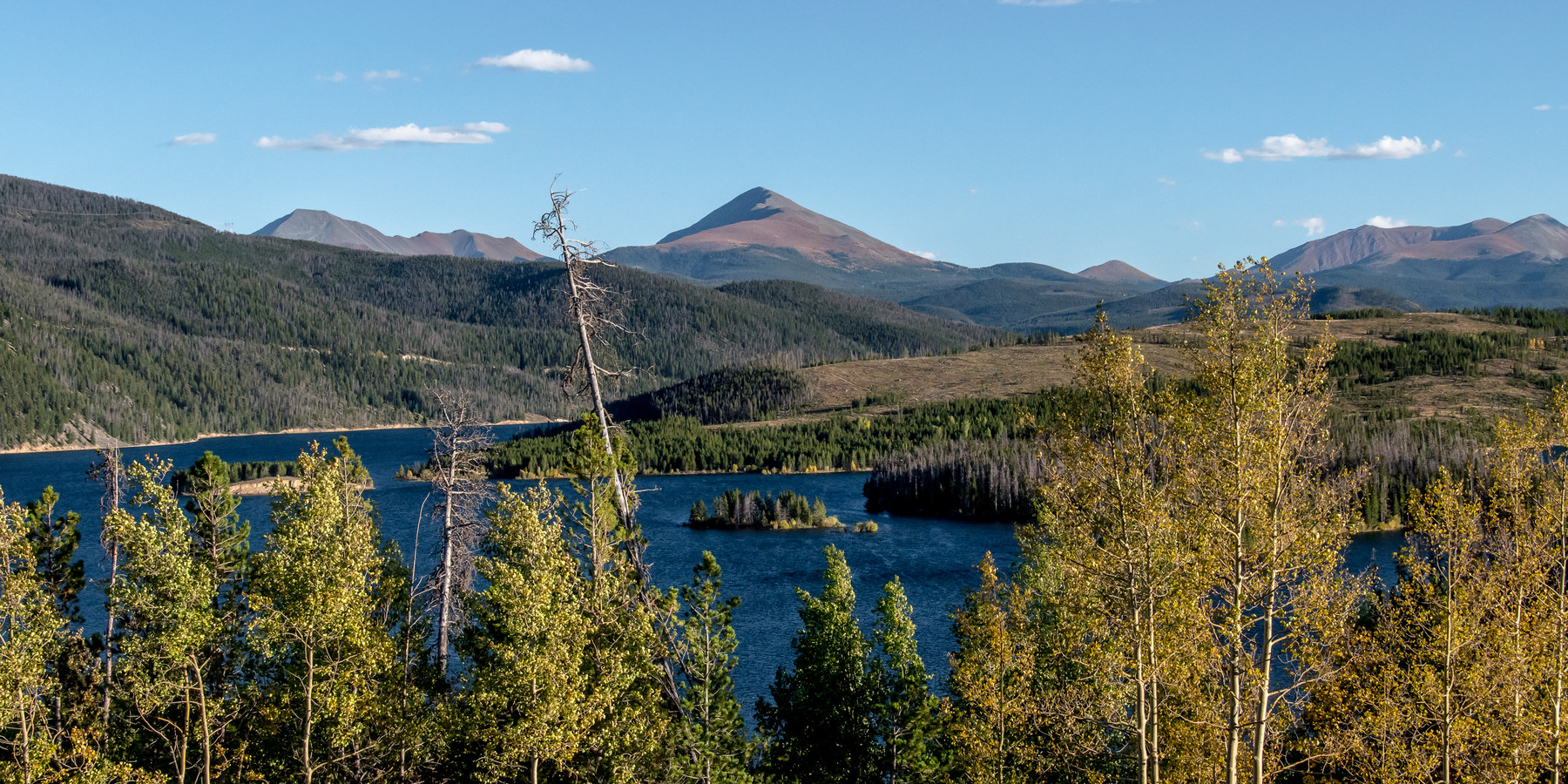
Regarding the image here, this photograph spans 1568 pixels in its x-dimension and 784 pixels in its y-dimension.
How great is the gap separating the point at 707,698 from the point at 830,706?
7.10 meters

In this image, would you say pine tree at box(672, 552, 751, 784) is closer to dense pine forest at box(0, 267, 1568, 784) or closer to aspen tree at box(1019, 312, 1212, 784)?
dense pine forest at box(0, 267, 1568, 784)

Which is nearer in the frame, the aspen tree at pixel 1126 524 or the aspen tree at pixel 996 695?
the aspen tree at pixel 1126 524

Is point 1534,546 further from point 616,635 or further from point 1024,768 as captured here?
point 616,635

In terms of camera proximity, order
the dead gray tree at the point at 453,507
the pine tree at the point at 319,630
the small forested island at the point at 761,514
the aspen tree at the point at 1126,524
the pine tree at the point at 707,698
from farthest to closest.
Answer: the small forested island at the point at 761,514 → the dead gray tree at the point at 453,507 → the pine tree at the point at 707,698 → the pine tree at the point at 319,630 → the aspen tree at the point at 1126,524

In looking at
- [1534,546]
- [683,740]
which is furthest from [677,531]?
[1534,546]

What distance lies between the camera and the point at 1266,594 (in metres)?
22.3

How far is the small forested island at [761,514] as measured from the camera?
126188 millimetres

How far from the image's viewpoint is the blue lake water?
69.9m

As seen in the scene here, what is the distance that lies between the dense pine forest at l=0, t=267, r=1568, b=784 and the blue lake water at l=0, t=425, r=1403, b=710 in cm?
1459

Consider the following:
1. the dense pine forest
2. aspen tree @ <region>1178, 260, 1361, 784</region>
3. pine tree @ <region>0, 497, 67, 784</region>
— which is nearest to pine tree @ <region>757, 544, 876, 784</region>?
the dense pine forest

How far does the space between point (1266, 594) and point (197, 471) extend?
3394 centimetres

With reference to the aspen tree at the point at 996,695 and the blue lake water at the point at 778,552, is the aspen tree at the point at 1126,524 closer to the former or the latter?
the aspen tree at the point at 996,695

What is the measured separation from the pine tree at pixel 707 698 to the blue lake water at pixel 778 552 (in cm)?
1704

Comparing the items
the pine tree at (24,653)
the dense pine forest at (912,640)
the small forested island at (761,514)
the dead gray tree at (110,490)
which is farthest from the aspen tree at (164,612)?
the small forested island at (761,514)
